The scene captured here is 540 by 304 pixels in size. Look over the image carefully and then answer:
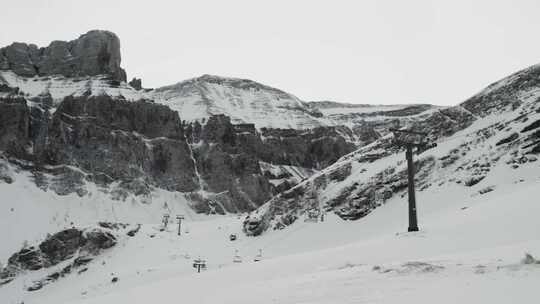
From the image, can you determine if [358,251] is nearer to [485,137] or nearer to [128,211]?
[485,137]

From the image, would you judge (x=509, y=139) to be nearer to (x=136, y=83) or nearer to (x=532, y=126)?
(x=532, y=126)

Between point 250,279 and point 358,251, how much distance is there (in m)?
4.22

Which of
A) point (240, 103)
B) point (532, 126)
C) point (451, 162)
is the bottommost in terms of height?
point (451, 162)

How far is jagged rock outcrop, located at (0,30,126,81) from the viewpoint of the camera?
367ft

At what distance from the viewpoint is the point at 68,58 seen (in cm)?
11625

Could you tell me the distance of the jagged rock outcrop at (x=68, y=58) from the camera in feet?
367

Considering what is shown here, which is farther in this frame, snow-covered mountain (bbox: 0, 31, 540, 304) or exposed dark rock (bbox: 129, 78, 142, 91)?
exposed dark rock (bbox: 129, 78, 142, 91)

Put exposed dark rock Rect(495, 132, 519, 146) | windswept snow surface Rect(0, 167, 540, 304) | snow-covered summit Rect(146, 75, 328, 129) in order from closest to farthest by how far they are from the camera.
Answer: windswept snow surface Rect(0, 167, 540, 304)
exposed dark rock Rect(495, 132, 519, 146)
snow-covered summit Rect(146, 75, 328, 129)

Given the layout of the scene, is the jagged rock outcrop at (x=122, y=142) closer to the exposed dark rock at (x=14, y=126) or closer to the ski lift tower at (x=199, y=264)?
the exposed dark rock at (x=14, y=126)

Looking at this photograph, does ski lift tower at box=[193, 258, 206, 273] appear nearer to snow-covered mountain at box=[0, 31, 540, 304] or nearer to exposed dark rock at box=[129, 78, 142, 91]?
snow-covered mountain at box=[0, 31, 540, 304]

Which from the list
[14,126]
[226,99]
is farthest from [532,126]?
[226,99]

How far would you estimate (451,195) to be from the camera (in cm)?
3256

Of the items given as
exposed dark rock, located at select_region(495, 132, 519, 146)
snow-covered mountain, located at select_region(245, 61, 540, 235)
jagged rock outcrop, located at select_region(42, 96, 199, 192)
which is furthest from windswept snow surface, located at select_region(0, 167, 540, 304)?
jagged rock outcrop, located at select_region(42, 96, 199, 192)

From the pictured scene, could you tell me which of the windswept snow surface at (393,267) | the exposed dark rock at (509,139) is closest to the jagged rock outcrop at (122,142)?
the windswept snow surface at (393,267)
